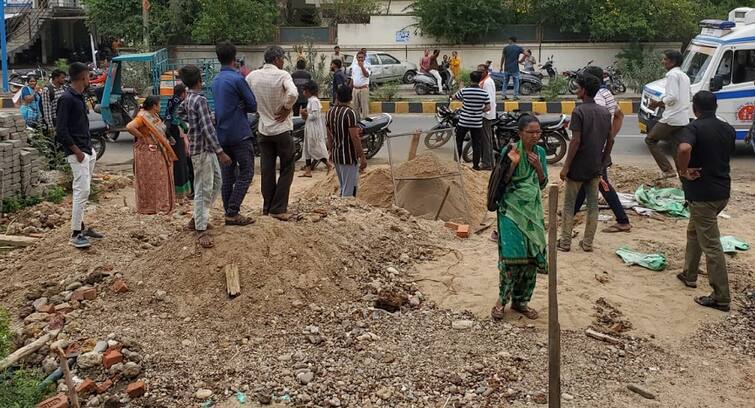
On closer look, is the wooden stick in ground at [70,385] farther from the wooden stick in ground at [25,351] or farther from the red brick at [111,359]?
the wooden stick in ground at [25,351]

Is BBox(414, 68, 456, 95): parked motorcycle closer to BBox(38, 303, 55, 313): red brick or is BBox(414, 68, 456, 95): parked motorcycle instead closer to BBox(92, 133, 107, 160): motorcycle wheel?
BBox(92, 133, 107, 160): motorcycle wheel

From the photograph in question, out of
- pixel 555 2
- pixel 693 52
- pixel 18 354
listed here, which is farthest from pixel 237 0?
pixel 18 354

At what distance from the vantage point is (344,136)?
305 inches

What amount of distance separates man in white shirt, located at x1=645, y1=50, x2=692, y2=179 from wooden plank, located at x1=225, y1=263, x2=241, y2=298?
5984 mm

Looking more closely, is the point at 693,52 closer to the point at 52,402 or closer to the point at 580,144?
the point at 580,144

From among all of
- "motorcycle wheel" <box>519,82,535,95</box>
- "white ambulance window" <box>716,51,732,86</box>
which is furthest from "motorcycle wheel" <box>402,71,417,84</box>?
"white ambulance window" <box>716,51,732,86</box>

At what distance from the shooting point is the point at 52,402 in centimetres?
427

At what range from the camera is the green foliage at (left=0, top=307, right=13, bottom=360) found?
15.5ft

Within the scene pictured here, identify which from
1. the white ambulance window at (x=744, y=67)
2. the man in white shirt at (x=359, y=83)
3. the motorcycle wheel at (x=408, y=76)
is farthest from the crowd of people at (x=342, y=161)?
the motorcycle wheel at (x=408, y=76)

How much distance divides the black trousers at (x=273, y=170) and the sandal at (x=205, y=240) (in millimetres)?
890

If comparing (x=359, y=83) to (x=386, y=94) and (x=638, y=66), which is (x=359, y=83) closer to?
(x=386, y=94)

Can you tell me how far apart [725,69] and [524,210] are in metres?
8.04

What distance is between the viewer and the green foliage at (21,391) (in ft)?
14.1

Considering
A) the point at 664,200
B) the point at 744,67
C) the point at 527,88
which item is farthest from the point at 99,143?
the point at 527,88
